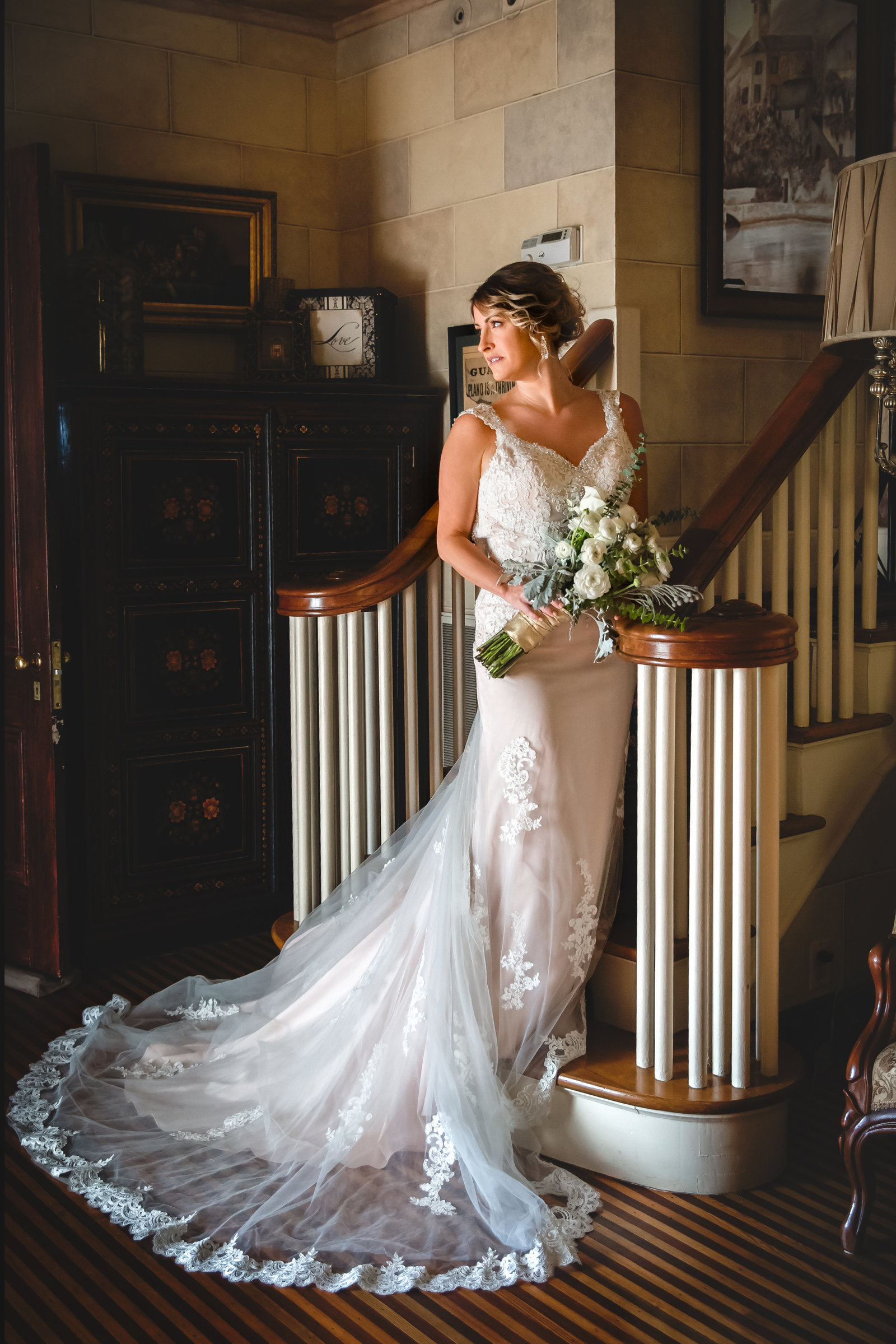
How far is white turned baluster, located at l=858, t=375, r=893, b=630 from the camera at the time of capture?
10.2 feet

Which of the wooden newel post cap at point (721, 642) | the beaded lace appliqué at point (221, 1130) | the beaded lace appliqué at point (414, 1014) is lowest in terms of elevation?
the beaded lace appliqué at point (221, 1130)

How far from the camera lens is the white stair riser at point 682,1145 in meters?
2.48

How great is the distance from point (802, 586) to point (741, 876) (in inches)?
35.4

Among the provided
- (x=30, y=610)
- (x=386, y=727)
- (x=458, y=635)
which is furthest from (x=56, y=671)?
(x=458, y=635)

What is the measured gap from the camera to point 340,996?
287 cm

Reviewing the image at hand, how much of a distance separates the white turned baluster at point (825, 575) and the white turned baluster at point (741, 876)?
713 mm

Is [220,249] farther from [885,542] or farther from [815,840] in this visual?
[815,840]

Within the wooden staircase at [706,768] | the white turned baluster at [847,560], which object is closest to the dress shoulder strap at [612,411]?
the wooden staircase at [706,768]

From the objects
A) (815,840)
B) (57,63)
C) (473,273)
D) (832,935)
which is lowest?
(832,935)

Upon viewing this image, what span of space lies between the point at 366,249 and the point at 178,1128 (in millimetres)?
3282

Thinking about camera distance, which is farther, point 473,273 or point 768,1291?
point 473,273

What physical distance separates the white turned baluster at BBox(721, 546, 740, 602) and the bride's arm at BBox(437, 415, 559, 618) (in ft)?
1.85

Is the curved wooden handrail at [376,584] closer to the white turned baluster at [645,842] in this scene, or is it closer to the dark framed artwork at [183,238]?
the white turned baluster at [645,842]

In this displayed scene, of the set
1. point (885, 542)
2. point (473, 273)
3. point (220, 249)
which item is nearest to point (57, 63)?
point (220, 249)
